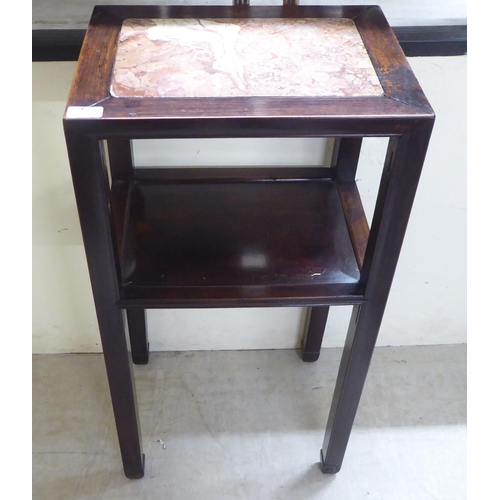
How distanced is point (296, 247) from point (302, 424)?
22.0 inches

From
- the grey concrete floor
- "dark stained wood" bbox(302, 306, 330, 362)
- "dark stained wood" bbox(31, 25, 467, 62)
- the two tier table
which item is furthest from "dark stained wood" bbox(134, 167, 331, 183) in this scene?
the grey concrete floor

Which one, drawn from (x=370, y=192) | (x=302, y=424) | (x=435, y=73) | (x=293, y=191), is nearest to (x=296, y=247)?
(x=293, y=191)

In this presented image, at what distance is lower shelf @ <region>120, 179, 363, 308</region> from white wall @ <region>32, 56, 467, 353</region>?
0.40ft

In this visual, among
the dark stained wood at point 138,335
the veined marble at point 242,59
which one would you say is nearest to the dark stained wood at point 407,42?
the veined marble at point 242,59

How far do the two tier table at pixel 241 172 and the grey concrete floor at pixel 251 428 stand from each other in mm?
91

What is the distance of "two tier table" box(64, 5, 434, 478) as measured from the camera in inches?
30.6

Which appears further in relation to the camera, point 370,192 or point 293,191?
point 370,192

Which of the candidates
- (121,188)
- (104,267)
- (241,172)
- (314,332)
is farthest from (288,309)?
(104,267)

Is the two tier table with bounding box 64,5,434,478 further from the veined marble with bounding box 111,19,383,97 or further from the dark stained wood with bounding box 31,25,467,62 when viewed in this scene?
the dark stained wood with bounding box 31,25,467,62

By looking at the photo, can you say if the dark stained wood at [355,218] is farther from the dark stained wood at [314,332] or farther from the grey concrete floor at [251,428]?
the grey concrete floor at [251,428]

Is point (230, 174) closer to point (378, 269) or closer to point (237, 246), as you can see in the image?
point (237, 246)

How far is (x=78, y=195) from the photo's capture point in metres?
0.82

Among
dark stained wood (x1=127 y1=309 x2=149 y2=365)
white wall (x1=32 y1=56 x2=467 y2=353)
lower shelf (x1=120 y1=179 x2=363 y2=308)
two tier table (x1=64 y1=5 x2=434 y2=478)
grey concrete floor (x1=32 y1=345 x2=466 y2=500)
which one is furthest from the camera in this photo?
dark stained wood (x1=127 y1=309 x2=149 y2=365)
